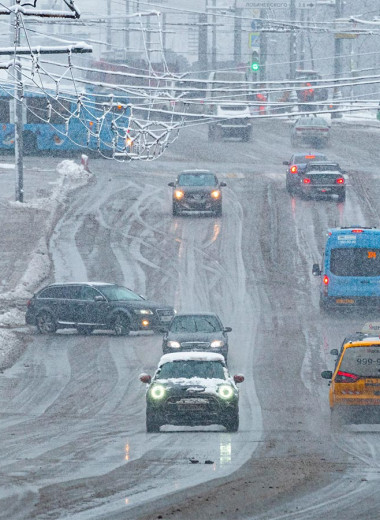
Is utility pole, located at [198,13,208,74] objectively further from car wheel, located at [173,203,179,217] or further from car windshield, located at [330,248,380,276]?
car windshield, located at [330,248,380,276]

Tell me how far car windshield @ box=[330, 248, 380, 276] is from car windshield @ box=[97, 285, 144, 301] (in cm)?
525

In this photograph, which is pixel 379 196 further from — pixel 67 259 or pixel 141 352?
pixel 141 352

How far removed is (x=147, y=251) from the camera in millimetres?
38656

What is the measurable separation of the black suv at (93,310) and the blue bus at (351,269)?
4.55 m

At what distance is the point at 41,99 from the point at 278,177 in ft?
37.7

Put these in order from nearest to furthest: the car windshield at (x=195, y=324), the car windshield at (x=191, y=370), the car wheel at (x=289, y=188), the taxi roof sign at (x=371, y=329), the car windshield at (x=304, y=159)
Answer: the car windshield at (x=191, y=370) → the taxi roof sign at (x=371, y=329) → the car windshield at (x=195, y=324) → the car wheel at (x=289, y=188) → the car windshield at (x=304, y=159)

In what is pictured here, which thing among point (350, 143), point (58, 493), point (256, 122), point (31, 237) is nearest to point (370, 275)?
point (31, 237)

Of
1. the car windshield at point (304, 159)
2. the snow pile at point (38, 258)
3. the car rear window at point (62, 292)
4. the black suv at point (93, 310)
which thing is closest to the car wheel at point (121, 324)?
the black suv at point (93, 310)

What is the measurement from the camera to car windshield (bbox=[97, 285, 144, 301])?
30.1 meters

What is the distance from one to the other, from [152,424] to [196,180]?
26847 millimetres

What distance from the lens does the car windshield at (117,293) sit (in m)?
30.1

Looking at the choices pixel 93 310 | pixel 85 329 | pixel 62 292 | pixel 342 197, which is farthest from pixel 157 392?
pixel 342 197

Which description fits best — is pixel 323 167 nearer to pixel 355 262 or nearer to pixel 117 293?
pixel 355 262

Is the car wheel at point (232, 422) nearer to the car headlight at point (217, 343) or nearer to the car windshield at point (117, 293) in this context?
the car headlight at point (217, 343)
